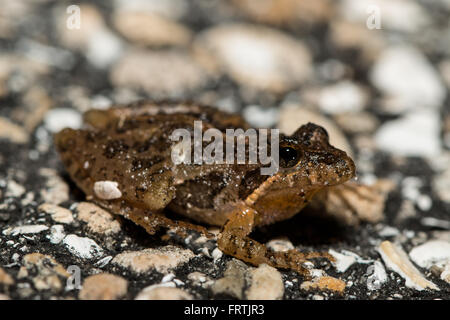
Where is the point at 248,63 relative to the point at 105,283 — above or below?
above

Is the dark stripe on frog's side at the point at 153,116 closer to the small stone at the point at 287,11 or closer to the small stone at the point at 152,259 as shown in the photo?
the small stone at the point at 152,259

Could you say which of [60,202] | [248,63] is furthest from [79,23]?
[60,202]

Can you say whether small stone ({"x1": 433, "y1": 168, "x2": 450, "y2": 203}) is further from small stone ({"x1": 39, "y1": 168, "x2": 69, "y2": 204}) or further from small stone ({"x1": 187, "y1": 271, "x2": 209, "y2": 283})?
small stone ({"x1": 39, "y1": 168, "x2": 69, "y2": 204})

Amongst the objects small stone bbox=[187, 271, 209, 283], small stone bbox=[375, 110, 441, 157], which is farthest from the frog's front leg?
small stone bbox=[375, 110, 441, 157]

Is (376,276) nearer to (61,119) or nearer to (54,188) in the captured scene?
(54,188)
